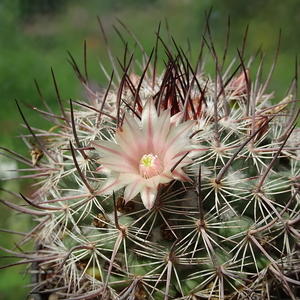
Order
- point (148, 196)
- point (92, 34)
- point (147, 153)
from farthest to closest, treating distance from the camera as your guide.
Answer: point (92, 34)
point (147, 153)
point (148, 196)

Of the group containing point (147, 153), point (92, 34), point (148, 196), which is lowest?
point (148, 196)

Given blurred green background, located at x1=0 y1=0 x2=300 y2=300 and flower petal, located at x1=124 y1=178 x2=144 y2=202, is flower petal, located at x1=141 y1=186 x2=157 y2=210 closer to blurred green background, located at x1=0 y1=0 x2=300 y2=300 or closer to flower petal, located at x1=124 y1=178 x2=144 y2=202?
flower petal, located at x1=124 y1=178 x2=144 y2=202

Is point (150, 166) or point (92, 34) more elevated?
point (92, 34)

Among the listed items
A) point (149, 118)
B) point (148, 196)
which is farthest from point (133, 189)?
point (149, 118)

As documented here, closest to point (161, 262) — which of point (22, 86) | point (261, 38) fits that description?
point (22, 86)

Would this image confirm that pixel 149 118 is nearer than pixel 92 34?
Yes

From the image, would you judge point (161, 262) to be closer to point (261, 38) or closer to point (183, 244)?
point (183, 244)

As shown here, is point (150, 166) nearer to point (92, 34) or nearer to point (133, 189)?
point (133, 189)
